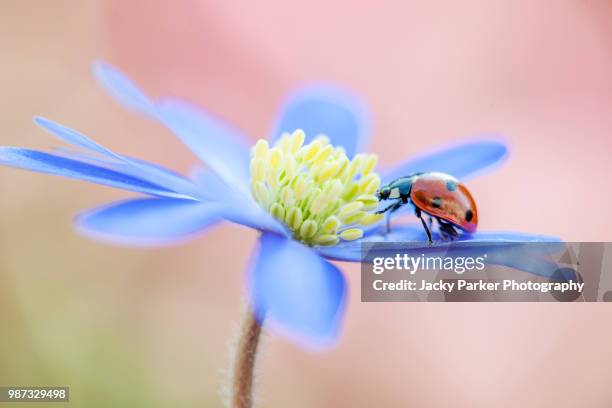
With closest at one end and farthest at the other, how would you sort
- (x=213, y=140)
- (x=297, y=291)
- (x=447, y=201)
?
1. (x=297, y=291)
2. (x=447, y=201)
3. (x=213, y=140)

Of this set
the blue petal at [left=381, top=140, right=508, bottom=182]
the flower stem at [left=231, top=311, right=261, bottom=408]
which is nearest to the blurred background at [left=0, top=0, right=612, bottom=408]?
the blue petal at [left=381, top=140, right=508, bottom=182]

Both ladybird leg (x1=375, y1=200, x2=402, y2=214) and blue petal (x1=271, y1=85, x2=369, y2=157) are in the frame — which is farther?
blue petal (x1=271, y1=85, x2=369, y2=157)

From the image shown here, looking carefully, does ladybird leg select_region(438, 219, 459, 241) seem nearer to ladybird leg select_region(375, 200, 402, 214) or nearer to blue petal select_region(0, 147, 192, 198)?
ladybird leg select_region(375, 200, 402, 214)

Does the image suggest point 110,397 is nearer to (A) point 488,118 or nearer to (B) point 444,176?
(B) point 444,176

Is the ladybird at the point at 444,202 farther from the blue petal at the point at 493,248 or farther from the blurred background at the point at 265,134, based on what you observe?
the blurred background at the point at 265,134

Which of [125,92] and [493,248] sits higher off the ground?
[125,92]

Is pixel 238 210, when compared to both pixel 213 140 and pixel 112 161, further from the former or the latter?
pixel 213 140

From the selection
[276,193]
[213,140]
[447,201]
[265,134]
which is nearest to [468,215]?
[447,201]
